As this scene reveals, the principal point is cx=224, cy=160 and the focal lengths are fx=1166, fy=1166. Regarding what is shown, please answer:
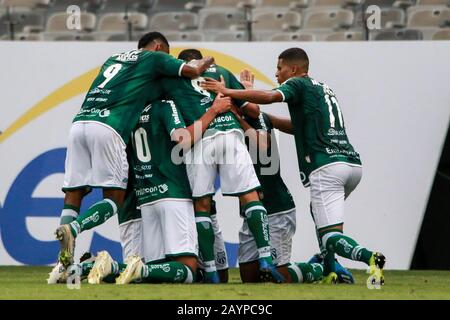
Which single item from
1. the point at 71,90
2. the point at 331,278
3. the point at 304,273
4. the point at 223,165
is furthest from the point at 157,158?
the point at 71,90

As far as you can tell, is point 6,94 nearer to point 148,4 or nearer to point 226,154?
point 148,4

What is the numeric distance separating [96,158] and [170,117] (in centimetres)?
74

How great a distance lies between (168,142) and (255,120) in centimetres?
102

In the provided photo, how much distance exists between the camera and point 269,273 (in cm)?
902

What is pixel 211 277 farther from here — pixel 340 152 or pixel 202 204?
pixel 340 152

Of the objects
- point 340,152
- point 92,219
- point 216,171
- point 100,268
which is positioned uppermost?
point 340,152

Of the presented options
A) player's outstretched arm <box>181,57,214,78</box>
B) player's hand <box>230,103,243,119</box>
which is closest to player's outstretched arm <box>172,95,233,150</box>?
player's hand <box>230,103,243,119</box>

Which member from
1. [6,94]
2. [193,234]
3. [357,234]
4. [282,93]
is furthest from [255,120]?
[6,94]

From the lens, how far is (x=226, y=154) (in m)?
9.39

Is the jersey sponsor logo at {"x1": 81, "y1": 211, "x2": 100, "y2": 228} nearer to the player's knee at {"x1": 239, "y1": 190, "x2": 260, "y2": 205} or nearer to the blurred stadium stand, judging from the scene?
the player's knee at {"x1": 239, "y1": 190, "x2": 260, "y2": 205}

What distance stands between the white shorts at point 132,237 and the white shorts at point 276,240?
898mm

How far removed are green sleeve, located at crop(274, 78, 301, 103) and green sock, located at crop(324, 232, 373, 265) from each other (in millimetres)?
1147

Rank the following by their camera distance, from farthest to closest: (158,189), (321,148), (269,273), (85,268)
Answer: (321,148), (158,189), (269,273), (85,268)

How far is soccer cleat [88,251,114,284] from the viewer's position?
8.62 m
